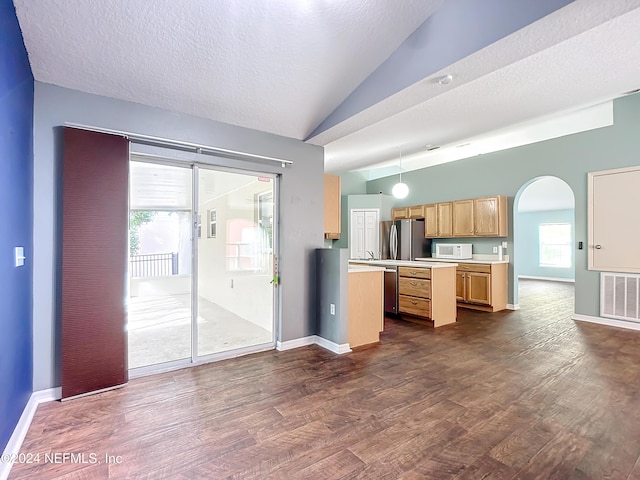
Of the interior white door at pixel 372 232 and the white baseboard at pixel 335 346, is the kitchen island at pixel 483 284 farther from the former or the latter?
the white baseboard at pixel 335 346

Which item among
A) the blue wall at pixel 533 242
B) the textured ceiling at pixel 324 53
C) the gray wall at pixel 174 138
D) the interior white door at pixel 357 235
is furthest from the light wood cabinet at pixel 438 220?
the blue wall at pixel 533 242

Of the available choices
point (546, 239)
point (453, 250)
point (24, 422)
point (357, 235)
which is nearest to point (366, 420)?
point (24, 422)

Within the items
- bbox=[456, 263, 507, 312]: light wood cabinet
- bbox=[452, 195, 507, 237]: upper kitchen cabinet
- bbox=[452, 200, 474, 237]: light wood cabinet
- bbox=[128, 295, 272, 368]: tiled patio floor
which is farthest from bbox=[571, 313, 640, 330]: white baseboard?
bbox=[128, 295, 272, 368]: tiled patio floor

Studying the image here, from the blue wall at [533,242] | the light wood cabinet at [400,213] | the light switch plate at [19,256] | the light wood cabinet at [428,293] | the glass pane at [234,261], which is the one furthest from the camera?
the blue wall at [533,242]

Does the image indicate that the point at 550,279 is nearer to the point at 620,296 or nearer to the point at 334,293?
the point at 620,296

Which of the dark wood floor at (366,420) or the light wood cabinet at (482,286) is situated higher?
the light wood cabinet at (482,286)

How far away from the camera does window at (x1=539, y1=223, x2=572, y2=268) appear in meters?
10.0

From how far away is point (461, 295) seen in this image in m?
5.93

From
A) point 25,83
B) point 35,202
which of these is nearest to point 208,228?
point 35,202

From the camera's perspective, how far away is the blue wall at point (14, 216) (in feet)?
5.42

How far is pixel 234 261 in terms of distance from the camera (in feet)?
11.6

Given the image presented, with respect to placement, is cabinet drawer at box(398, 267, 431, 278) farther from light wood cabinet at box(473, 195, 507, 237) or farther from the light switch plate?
the light switch plate

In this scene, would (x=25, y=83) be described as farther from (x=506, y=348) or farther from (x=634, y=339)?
(x=634, y=339)

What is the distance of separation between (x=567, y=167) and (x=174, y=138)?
5822 mm
